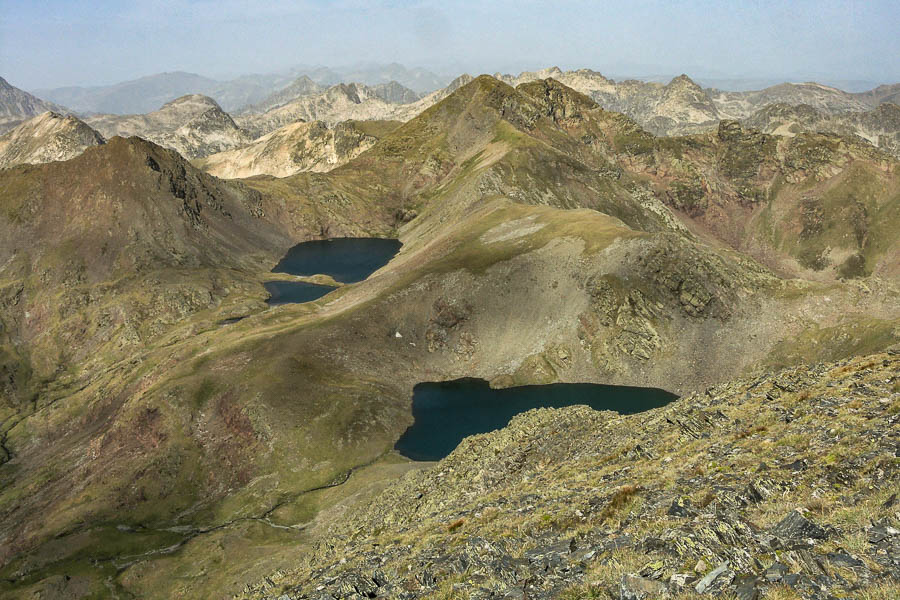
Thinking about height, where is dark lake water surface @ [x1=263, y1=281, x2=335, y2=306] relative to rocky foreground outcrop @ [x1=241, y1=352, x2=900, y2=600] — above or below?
below

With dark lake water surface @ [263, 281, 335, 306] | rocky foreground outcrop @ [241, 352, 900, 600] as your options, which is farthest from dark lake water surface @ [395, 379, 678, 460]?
dark lake water surface @ [263, 281, 335, 306]

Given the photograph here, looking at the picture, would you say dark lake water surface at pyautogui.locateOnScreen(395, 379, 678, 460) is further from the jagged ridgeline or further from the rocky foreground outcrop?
the rocky foreground outcrop

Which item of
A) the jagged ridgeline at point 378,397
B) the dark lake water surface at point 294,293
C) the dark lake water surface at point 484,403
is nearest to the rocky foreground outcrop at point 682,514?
the jagged ridgeline at point 378,397

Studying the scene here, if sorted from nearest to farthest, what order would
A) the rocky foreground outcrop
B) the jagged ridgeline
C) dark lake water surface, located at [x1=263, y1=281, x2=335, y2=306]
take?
the rocky foreground outcrop, the jagged ridgeline, dark lake water surface, located at [x1=263, y1=281, x2=335, y2=306]

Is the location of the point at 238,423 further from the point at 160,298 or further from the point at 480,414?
the point at 160,298

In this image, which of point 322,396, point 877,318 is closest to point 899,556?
point 322,396

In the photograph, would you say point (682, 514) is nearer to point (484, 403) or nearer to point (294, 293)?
point (484, 403)

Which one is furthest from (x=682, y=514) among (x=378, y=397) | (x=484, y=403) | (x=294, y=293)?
(x=294, y=293)
